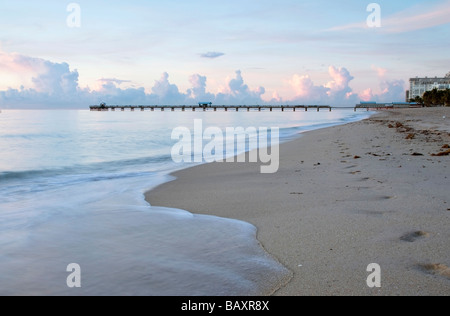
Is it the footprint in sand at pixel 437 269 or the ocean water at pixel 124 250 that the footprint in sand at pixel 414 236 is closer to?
the footprint in sand at pixel 437 269

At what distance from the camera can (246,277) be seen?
129 inches

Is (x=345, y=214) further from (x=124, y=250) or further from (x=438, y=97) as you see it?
(x=438, y=97)

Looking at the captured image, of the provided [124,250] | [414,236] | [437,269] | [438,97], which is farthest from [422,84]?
[124,250]

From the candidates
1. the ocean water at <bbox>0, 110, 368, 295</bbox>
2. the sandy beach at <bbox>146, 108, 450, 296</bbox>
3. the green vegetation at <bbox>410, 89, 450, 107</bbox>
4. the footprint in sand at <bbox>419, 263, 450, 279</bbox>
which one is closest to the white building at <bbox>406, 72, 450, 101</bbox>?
the green vegetation at <bbox>410, 89, 450, 107</bbox>

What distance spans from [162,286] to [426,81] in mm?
206635

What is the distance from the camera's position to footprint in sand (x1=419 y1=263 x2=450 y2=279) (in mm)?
3100

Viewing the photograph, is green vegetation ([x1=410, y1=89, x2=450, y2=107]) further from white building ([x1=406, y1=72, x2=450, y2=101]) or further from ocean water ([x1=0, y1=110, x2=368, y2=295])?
ocean water ([x1=0, y1=110, x2=368, y2=295])

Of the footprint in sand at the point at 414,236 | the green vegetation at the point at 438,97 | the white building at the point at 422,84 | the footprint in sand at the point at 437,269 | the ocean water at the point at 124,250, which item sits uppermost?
the white building at the point at 422,84

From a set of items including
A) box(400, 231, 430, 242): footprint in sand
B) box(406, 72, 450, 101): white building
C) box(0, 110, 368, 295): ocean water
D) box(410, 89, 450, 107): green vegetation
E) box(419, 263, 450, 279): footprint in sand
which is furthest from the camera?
box(406, 72, 450, 101): white building

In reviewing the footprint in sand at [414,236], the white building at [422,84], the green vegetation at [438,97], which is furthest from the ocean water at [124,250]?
the white building at [422,84]

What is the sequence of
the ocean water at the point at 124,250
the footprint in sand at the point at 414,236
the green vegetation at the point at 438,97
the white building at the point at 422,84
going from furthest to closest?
the white building at the point at 422,84 → the green vegetation at the point at 438,97 → the footprint in sand at the point at 414,236 → the ocean water at the point at 124,250

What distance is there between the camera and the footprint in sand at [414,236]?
3.88 m

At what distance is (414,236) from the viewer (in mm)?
3959

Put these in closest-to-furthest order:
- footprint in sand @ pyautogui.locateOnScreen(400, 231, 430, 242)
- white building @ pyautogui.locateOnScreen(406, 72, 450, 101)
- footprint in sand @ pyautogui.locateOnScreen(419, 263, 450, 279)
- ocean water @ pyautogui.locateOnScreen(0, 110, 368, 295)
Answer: footprint in sand @ pyautogui.locateOnScreen(419, 263, 450, 279) → ocean water @ pyautogui.locateOnScreen(0, 110, 368, 295) → footprint in sand @ pyautogui.locateOnScreen(400, 231, 430, 242) → white building @ pyautogui.locateOnScreen(406, 72, 450, 101)
